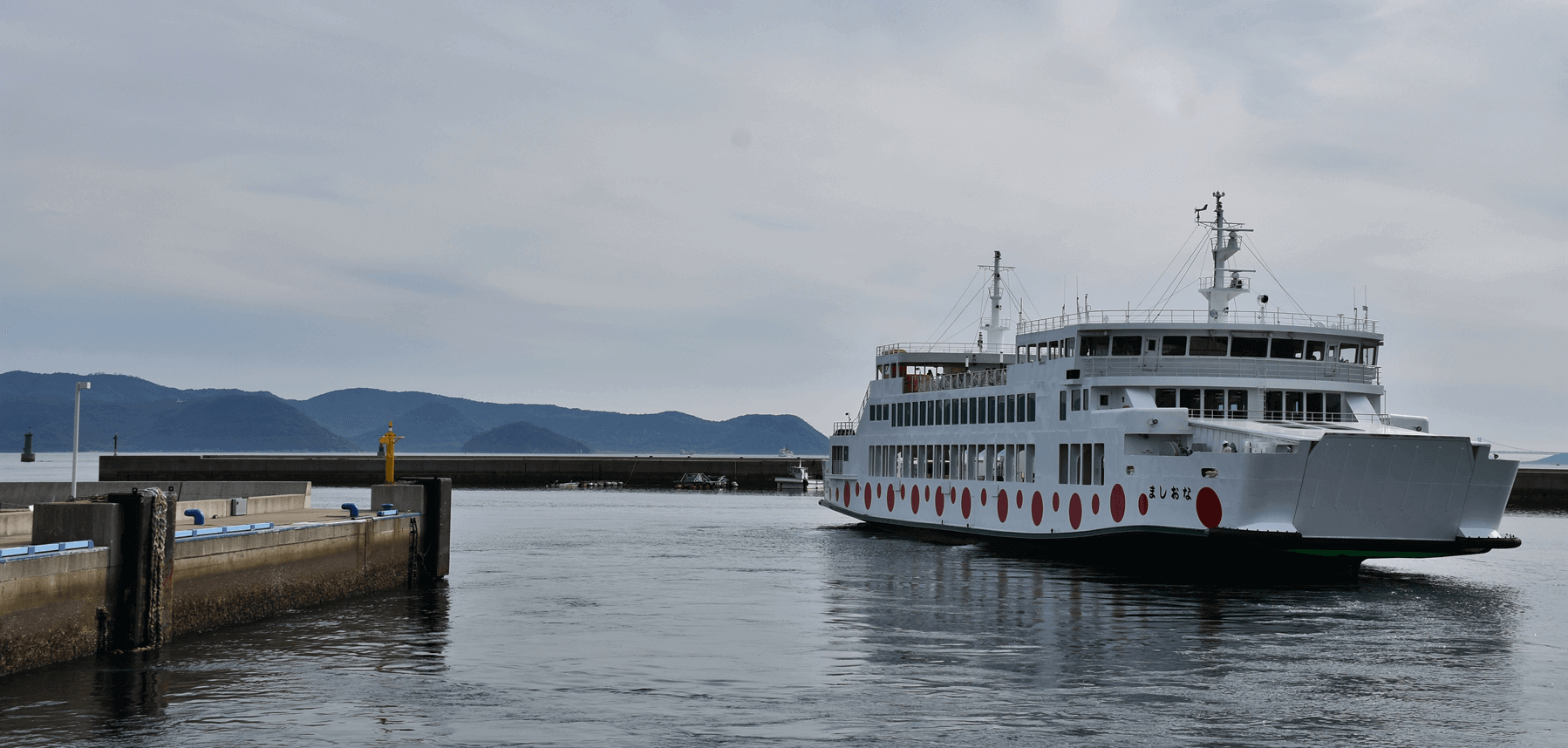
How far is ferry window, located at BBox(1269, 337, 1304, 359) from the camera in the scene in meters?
46.7

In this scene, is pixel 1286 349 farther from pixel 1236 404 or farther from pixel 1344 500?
pixel 1344 500

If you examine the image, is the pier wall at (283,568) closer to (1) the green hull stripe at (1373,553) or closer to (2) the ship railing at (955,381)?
(2) the ship railing at (955,381)

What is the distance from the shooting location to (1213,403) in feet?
149

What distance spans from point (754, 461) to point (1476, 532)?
4663 inches

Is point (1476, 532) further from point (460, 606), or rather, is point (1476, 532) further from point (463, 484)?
point (463, 484)

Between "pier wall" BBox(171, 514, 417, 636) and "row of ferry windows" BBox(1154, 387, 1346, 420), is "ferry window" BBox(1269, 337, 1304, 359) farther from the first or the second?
"pier wall" BBox(171, 514, 417, 636)

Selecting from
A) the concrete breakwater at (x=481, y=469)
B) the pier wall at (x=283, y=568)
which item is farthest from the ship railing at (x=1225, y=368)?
the concrete breakwater at (x=481, y=469)

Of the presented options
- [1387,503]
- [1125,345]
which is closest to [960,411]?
[1125,345]

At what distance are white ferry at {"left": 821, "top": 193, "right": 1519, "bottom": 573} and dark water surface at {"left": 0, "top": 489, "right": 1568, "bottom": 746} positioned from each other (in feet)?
7.04

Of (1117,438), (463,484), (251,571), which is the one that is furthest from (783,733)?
(463,484)

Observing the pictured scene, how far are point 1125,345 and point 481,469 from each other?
114881mm

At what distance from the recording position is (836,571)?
46812mm

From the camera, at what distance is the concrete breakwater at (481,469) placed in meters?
140

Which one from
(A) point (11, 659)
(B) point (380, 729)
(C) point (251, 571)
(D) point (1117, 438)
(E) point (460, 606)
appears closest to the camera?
(B) point (380, 729)
